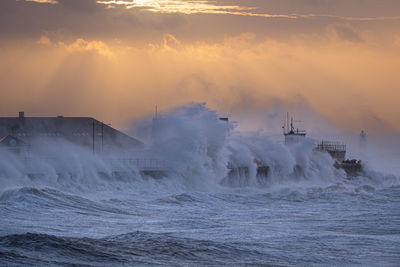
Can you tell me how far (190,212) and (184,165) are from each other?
12.4 meters

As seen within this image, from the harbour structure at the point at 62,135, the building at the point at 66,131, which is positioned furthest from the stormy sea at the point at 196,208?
the building at the point at 66,131

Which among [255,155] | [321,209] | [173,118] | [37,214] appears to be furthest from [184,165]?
[37,214]

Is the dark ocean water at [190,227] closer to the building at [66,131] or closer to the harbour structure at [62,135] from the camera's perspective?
the harbour structure at [62,135]

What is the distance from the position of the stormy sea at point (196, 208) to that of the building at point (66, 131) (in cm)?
654

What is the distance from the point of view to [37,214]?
20.2 m

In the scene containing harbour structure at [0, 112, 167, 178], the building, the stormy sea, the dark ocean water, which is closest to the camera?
the dark ocean water

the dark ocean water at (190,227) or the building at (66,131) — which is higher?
the building at (66,131)

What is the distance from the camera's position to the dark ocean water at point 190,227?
14.4 meters

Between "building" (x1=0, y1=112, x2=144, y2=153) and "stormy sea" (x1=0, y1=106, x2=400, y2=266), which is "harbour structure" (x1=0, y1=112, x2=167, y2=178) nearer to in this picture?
"building" (x1=0, y1=112, x2=144, y2=153)

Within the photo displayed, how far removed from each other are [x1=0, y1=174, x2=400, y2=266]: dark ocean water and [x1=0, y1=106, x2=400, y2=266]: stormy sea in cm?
4

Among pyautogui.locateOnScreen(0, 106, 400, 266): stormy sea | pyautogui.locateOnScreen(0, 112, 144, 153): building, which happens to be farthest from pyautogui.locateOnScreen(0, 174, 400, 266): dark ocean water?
pyautogui.locateOnScreen(0, 112, 144, 153): building

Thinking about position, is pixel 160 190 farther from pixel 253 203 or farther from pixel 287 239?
pixel 287 239

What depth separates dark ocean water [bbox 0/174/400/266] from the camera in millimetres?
14391

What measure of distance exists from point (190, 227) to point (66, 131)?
3333 centimetres
